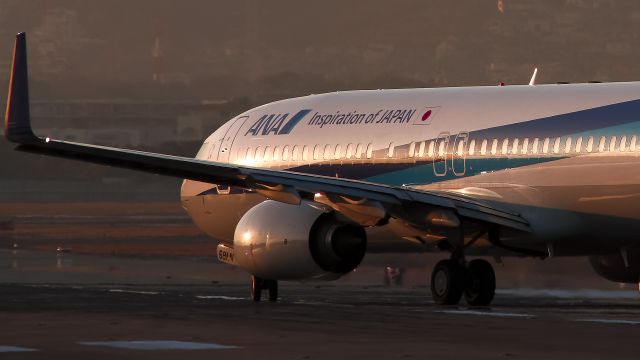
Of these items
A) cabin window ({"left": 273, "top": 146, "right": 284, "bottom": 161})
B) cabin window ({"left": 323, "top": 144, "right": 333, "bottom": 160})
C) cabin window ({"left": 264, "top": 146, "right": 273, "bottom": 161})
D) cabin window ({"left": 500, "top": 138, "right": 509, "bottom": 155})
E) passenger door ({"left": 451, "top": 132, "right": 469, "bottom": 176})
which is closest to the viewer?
cabin window ({"left": 500, "top": 138, "right": 509, "bottom": 155})

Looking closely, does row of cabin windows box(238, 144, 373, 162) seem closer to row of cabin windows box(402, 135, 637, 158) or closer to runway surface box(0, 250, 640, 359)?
row of cabin windows box(402, 135, 637, 158)

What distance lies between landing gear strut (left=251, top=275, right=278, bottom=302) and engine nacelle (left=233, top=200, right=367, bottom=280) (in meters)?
1.69

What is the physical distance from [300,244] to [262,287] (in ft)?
10.3

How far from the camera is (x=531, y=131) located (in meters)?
31.6

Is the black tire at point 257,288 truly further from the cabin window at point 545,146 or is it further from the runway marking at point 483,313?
the runway marking at point 483,313

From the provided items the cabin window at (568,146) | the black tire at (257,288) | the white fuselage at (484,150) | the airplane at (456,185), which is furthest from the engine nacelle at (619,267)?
the black tire at (257,288)

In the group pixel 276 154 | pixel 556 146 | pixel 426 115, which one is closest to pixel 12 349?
pixel 556 146

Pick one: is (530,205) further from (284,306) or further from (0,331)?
(0,331)

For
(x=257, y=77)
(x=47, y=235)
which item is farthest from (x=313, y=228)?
(x=257, y=77)

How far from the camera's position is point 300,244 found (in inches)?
1230

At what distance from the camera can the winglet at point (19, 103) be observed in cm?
3061

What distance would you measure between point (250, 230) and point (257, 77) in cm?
5376

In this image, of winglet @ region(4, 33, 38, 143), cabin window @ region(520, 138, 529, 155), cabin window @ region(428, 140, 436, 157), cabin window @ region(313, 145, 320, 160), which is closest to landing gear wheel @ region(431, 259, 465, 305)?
cabin window @ region(520, 138, 529, 155)

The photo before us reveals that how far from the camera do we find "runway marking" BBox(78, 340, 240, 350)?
21234 millimetres
